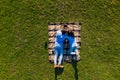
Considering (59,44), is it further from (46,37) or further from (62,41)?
(46,37)

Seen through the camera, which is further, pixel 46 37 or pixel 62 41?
pixel 46 37

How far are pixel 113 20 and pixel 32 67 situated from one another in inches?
156

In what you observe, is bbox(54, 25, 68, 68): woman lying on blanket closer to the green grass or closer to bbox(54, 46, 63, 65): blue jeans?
bbox(54, 46, 63, 65): blue jeans

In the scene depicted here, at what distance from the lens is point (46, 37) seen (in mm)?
14758

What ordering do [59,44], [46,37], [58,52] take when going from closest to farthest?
[59,44] < [58,52] < [46,37]

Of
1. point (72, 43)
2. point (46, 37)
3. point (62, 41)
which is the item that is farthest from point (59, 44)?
point (46, 37)

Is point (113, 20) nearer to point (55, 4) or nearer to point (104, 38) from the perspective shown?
point (104, 38)

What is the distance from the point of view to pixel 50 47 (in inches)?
580

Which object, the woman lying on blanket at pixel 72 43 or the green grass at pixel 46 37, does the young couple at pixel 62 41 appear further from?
the green grass at pixel 46 37

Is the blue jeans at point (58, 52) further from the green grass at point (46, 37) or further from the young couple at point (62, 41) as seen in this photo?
the green grass at point (46, 37)

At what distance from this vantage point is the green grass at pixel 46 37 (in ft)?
47.5

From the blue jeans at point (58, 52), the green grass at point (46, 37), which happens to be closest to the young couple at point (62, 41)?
the blue jeans at point (58, 52)

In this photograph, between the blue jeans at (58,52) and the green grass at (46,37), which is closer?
the blue jeans at (58,52)

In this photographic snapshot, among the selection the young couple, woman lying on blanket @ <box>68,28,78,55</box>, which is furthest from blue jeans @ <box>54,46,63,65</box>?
woman lying on blanket @ <box>68,28,78,55</box>
